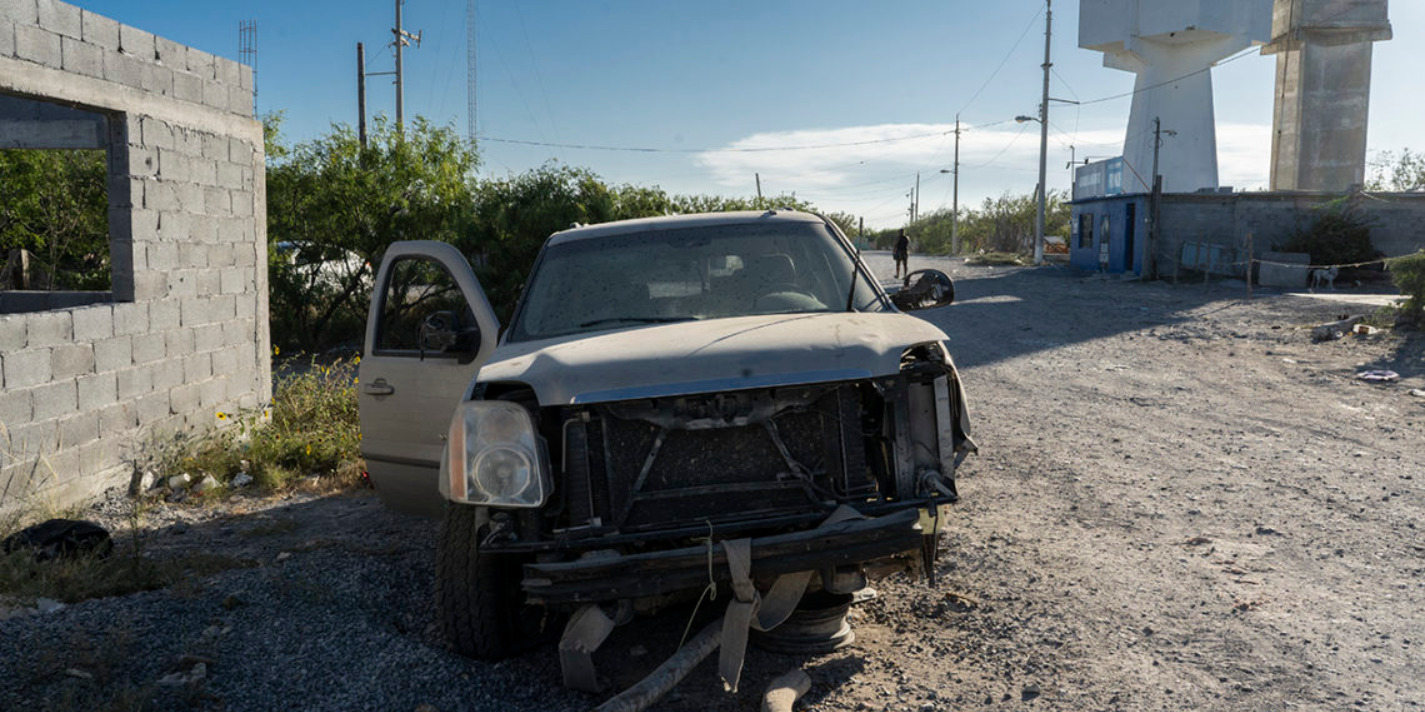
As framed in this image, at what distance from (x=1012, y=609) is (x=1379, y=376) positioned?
9.49 meters

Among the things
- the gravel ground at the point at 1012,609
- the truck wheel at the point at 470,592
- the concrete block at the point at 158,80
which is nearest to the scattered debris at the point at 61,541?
the gravel ground at the point at 1012,609

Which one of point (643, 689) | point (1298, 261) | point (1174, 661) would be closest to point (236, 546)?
point (643, 689)

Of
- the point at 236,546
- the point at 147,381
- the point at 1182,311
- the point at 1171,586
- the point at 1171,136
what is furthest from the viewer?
the point at 1171,136

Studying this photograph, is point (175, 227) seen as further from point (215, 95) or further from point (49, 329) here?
point (49, 329)

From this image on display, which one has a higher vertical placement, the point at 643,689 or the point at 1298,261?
the point at 1298,261

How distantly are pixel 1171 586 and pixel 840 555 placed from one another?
218 centimetres

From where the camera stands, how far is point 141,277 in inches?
313

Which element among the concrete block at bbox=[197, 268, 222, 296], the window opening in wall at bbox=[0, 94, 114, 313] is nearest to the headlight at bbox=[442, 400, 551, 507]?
the concrete block at bbox=[197, 268, 222, 296]

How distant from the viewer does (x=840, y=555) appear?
344 centimetres

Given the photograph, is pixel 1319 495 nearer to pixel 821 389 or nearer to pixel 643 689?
pixel 821 389

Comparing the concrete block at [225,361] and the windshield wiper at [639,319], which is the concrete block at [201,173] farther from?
the windshield wiper at [639,319]

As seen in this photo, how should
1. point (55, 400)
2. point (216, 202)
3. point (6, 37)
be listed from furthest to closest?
1. point (216, 202)
2. point (55, 400)
3. point (6, 37)

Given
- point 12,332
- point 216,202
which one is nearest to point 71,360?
point 12,332

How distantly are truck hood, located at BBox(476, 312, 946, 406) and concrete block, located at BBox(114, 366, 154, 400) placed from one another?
196 inches
